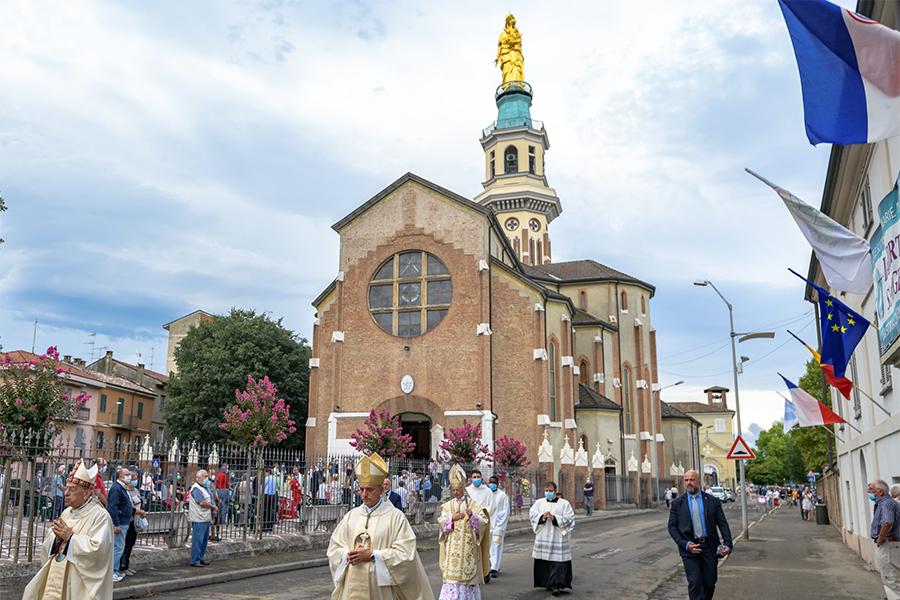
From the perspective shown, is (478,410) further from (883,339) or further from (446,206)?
(883,339)

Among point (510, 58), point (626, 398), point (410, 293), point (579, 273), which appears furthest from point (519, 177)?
point (410, 293)

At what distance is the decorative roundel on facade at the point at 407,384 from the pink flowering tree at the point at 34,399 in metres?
26.4

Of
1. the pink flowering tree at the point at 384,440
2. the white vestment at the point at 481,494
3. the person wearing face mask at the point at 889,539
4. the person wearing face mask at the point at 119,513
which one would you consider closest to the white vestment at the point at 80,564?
the person wearing face mask at the point at 119,513

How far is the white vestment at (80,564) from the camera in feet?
19.4

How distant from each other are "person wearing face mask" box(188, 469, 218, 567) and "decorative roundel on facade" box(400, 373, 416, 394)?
79.4 ft

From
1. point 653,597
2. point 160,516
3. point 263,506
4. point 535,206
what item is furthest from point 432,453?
point 535,206

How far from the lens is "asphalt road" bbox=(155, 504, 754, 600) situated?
11750mm

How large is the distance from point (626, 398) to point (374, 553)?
1837 inches

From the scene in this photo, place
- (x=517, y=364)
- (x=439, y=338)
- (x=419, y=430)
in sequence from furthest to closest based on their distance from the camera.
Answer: (x=419, y=430) → (x=439, y=338) → (x=517, y=364)

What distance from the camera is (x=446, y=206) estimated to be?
40.5 metres

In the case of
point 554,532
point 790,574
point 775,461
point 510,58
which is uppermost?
point 510,58

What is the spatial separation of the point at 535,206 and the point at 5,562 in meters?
60.5

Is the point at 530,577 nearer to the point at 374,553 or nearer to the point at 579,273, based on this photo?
the point at 374,553

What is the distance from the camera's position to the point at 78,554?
593 cm
